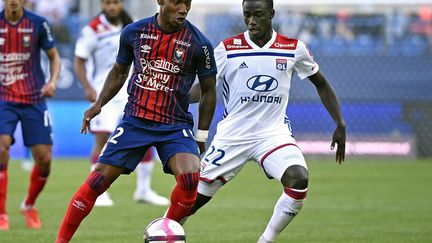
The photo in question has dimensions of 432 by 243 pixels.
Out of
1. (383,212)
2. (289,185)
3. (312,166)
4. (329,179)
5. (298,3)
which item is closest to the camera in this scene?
(289,185)

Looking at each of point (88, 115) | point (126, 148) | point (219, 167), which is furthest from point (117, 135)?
point (219, 167)

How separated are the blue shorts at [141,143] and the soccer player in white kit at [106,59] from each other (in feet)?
17.8

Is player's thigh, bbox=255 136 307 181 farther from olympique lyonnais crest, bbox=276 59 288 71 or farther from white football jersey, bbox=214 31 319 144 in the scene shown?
olympique lyonnais crest, bbox=276 59 288 71

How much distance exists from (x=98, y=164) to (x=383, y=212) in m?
5.27

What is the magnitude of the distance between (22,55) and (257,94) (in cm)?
326

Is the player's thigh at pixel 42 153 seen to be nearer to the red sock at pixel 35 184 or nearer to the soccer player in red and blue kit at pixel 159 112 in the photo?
the red sock at pixel 35 184

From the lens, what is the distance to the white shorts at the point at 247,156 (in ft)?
28.3

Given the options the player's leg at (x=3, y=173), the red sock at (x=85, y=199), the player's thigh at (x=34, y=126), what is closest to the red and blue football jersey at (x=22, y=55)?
the player's thigh at (x=34, y=126)

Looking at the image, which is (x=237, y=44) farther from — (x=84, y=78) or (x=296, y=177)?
(x=84, y=78)

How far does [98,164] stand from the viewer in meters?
7.92

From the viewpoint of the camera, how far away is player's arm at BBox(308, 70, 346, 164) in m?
8.68

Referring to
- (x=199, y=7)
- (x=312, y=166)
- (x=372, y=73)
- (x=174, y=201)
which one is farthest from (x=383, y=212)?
(x=199, y=7)

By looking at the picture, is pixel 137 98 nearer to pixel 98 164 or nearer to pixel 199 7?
pixel 98 164

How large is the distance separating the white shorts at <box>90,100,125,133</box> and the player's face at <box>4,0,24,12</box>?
2.99m
